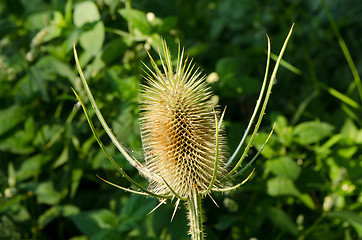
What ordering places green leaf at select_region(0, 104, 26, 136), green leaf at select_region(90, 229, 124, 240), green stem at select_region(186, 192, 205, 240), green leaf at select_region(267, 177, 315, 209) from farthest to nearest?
green leaf at select_region(0, 104, 26, 136) < green leaf at select_region(267, 177, 315, 209) < green leaf at select_region(90, 229, 124, 240) < green stem at select_region(186, 192, 205, 240)

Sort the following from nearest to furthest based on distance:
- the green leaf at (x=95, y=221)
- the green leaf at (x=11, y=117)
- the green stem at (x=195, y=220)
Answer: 1. the green stem at (x=195, y=220)
2. the green leaf at (x=95, y=221)
3. the green leaf at (x=11, y=117)

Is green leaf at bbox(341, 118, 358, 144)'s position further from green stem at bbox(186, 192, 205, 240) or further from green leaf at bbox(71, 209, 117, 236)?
green leaf at bbox(71, 209, 117, 236)

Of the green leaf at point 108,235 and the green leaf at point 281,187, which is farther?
the green leaf at point 281,187

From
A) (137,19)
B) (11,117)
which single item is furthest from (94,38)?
(11,117)

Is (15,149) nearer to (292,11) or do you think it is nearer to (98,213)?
(98,213)

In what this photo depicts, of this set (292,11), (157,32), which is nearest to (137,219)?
(157,32)

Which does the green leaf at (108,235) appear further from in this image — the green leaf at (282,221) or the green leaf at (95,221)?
the green leaf at (282,221)

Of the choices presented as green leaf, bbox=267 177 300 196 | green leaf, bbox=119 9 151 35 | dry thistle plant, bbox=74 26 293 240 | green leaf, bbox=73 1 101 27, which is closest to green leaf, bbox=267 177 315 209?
green leaf, bbox=267 177 300 196

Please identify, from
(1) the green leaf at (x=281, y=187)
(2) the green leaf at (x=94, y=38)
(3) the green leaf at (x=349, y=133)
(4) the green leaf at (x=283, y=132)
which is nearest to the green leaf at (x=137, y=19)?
(2) the green leaf at (x=94, y=38)
